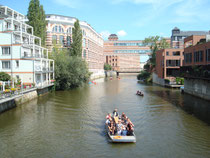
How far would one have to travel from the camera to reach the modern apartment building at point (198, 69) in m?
32.8

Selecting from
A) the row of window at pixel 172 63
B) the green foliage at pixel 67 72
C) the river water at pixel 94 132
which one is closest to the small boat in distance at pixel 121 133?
the river water at pixel 94 132

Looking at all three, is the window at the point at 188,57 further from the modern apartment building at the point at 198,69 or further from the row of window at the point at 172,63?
the row of window at the point at 172,63

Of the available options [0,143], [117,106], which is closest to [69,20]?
[117,106]

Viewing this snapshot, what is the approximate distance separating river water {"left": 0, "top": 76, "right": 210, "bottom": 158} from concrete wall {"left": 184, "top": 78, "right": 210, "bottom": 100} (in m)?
4.85

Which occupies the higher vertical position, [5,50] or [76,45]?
[76,45]

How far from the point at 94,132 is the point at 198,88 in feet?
83.3

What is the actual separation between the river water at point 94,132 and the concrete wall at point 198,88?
15.9 feet

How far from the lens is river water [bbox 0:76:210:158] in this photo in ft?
47.6

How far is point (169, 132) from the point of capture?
18.6 m

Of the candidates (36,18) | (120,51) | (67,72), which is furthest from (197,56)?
(120,51)

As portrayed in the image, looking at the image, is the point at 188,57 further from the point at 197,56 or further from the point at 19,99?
the point at 19,99

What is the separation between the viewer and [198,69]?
1362 inches

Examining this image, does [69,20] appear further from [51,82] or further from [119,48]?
[119,48]

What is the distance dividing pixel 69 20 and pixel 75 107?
49931 mm
